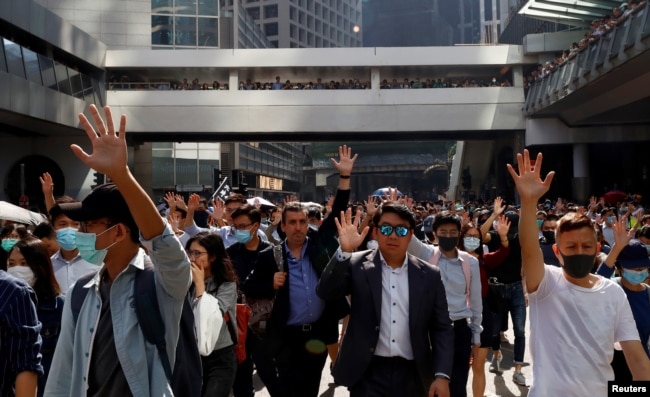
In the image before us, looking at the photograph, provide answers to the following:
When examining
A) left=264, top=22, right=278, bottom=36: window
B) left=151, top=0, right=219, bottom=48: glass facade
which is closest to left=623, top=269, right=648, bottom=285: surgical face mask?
left=151, top=0, right=219, bottom=48: glass facade

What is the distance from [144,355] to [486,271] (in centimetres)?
475

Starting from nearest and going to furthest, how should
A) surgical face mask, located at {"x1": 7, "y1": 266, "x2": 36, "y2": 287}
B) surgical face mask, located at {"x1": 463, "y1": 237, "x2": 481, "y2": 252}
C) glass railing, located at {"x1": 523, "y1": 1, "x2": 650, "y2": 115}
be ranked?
surgical face mask, located at {"x1": 7, "y1": 266, "x2": 36, "y2": 287}
surgical face mask, located at {"x1": 463, "y1": 237, "x2": 481, "y2": 252}
glass railing, located at {"x1": 523, "y1": 1, "x2": 650, "y2": 115}

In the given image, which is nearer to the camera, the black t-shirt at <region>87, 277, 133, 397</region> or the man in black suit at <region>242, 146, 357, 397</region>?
the black t-shirt at <region>87, 277, 133, 397</region>

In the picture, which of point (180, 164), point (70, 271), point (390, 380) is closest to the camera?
point (390, 380)

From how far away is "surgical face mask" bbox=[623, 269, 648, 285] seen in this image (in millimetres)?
4668

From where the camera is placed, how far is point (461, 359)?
541cm

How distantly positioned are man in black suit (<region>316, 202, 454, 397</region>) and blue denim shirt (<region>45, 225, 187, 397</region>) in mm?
1446

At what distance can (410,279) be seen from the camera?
4.03 meters

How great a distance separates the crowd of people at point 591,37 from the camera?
20.0 meters

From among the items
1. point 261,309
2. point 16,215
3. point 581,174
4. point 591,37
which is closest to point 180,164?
point 581,174

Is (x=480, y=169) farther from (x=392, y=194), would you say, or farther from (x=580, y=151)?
(x=392, y=194)

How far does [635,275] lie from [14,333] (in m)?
4.13

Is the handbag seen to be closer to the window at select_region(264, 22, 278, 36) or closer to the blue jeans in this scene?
the blue jeans

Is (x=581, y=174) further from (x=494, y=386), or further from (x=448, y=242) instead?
(x=448, y=242)
